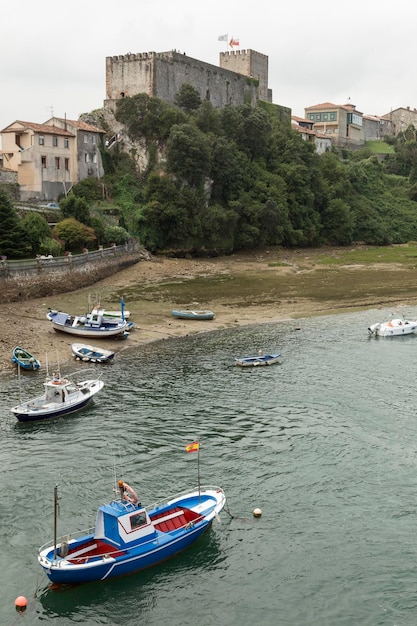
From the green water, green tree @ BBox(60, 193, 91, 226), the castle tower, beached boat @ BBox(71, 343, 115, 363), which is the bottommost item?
the green water

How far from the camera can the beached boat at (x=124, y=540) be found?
75.1 feet

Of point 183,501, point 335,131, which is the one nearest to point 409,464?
point 183,501

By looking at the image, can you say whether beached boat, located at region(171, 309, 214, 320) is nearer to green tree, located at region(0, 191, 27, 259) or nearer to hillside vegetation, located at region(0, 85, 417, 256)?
green tree, located at region(0, 191, 27, 259)

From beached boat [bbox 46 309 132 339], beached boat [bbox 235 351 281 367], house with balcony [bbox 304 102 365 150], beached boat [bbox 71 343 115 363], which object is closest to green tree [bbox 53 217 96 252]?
A: beached boat [bbox 46 309 132 339]

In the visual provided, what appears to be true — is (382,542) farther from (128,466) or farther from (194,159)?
(194,159)

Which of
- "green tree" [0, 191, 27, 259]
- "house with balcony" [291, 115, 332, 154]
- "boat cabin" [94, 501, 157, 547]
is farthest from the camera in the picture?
"house with balcony" [291, 115, 332, 154]

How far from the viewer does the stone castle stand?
96.5 meters

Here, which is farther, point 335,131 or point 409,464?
point 335,131

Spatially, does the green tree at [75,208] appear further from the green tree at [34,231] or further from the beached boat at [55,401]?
the beached boat at [55,401]

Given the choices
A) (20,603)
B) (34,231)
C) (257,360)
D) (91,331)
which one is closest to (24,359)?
(91,331)

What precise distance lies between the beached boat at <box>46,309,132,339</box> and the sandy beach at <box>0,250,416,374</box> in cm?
57

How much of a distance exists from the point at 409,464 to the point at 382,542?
6.62 m

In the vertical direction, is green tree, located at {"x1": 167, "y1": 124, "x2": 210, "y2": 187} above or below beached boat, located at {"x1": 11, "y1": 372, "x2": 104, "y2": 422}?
above

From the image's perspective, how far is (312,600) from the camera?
21906 mm
